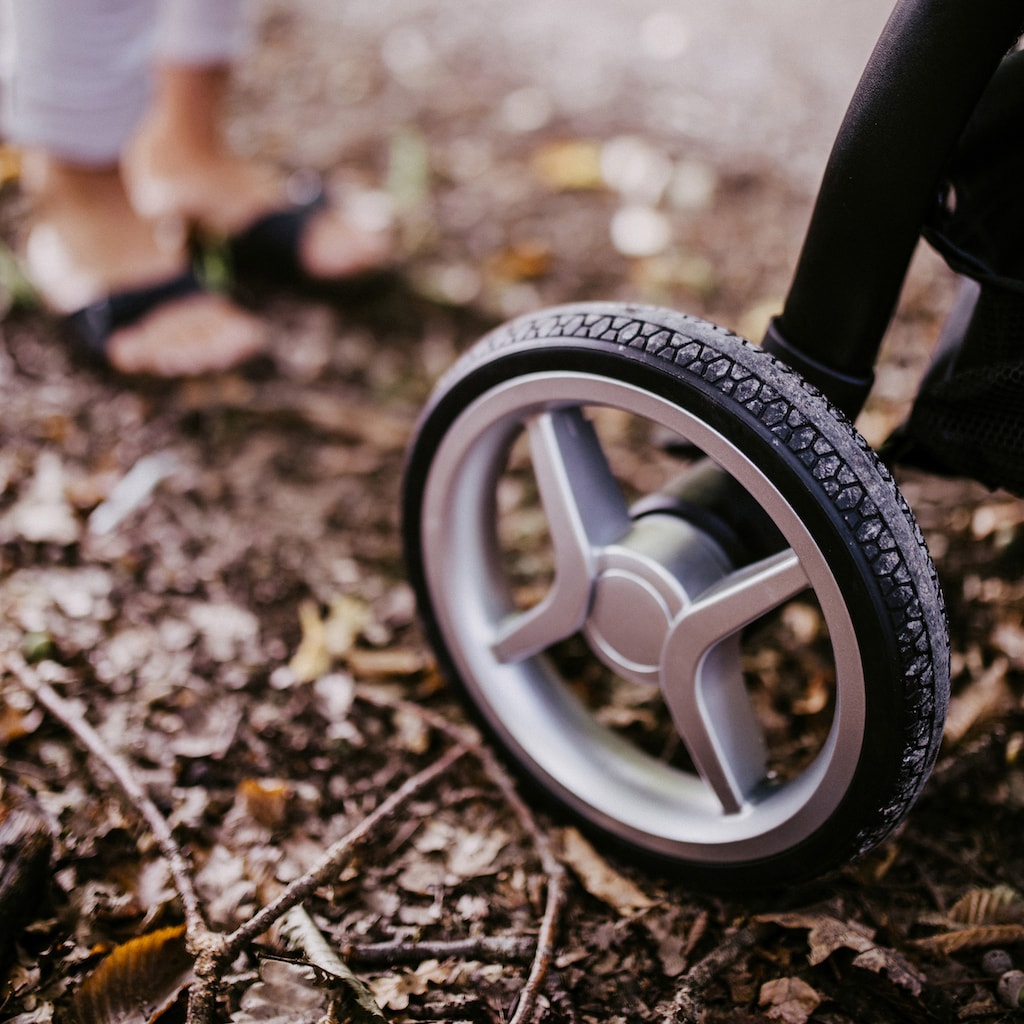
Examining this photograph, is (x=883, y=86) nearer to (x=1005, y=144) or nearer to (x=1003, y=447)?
(x=1005, y=144)

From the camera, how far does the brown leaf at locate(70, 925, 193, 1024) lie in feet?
2.78

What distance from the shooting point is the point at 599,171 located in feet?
7.29

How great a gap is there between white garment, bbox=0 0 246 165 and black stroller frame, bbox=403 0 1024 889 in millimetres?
945

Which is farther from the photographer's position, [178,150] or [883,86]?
[178,150]

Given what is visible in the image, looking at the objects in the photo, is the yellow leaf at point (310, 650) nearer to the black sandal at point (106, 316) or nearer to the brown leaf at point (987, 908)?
the black sandal at point (106, 316)

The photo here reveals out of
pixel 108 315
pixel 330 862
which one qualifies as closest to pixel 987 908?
pixel 330 862

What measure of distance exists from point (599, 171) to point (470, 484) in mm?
1495

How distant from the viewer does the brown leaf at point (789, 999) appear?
88 centimetres

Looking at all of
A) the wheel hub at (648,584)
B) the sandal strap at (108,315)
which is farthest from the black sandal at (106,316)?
the wheel hub at (648,584)

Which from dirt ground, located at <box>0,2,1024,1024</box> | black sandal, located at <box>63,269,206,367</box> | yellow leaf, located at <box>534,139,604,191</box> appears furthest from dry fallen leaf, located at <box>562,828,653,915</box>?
yellow leaf, located at <box>534,139,604,191</box>

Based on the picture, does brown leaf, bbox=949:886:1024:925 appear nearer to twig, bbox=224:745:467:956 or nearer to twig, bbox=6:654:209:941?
twig, bbox=224:745:467:956

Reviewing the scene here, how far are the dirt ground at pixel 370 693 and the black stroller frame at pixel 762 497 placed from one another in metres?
0.12

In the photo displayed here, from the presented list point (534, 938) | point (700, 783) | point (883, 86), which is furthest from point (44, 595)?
point (883, 86)

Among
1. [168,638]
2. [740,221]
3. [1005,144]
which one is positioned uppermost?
[1005,144]
